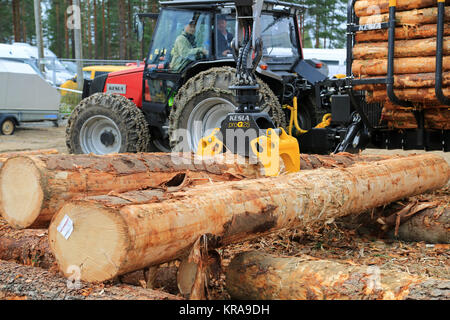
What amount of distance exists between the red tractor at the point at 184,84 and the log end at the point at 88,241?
4638mm

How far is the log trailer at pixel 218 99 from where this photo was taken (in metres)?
7.13

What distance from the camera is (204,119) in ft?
25.9

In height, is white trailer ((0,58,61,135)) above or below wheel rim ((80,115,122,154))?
above

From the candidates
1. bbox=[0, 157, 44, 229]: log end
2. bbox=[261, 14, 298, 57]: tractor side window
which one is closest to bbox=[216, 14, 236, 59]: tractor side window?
bbox=[261, 14, 298, 57]: tractor side window

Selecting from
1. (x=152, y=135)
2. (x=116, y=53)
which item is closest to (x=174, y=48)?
(x=152, y=135)

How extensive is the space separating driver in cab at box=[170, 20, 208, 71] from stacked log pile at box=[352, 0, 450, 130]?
2875 millimetres

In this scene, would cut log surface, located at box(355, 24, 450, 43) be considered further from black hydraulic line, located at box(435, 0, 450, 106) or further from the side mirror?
the side mirror

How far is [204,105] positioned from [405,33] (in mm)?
2973

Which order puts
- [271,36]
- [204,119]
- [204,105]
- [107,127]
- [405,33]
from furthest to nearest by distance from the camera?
[107,127]
[271,36]
[204,119]
[204,105]
[405,33]

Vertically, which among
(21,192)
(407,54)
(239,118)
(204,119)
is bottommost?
(21,192)

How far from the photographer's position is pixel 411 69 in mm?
5988

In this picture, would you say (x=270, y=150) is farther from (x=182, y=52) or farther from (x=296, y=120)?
(x=182, y=52)

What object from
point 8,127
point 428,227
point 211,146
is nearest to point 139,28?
point 211,146

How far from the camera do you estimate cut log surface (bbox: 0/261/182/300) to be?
2934mm
